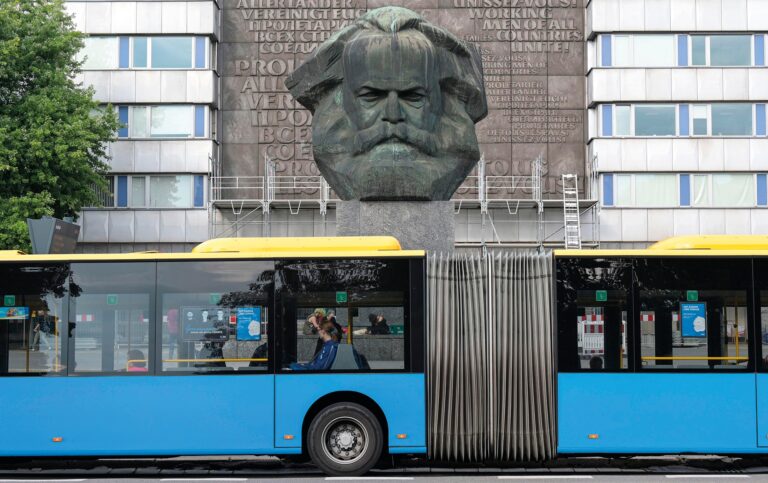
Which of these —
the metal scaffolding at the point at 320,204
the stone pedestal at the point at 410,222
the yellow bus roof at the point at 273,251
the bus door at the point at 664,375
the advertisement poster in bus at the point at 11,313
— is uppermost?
the metal scaffolding at the point at 320,204

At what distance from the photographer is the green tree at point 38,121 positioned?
28984mm

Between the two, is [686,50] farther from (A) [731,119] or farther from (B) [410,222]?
(B) [410,222]

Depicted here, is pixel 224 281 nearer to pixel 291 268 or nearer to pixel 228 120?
pixel 291 268

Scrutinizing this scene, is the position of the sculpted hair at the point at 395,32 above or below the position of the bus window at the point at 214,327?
above

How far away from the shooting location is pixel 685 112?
36.7 metres

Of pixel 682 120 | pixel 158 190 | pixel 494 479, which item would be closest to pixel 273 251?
pixel 494 479

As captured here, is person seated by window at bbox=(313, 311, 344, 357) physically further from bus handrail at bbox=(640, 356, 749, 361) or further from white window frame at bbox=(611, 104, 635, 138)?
white window frame at bbox=(611, 104, 635, 138)

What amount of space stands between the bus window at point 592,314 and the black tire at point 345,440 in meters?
2.23

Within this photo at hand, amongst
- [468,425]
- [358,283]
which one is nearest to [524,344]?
[468,425]

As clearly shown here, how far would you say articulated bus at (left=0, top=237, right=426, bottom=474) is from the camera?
10.4 meters

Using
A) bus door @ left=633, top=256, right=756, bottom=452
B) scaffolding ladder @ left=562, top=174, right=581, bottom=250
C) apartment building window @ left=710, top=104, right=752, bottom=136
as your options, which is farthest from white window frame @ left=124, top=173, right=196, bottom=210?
bus door @ left=633, top=256, right=756, bottom=452

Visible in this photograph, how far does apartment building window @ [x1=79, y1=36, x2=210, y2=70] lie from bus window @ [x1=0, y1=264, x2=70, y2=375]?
27626mm

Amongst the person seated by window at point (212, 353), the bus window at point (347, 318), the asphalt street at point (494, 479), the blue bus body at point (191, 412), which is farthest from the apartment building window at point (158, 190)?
the bus window at point (347, 318)

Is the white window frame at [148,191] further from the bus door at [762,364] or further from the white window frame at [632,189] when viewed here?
the bus door at [762,364]
